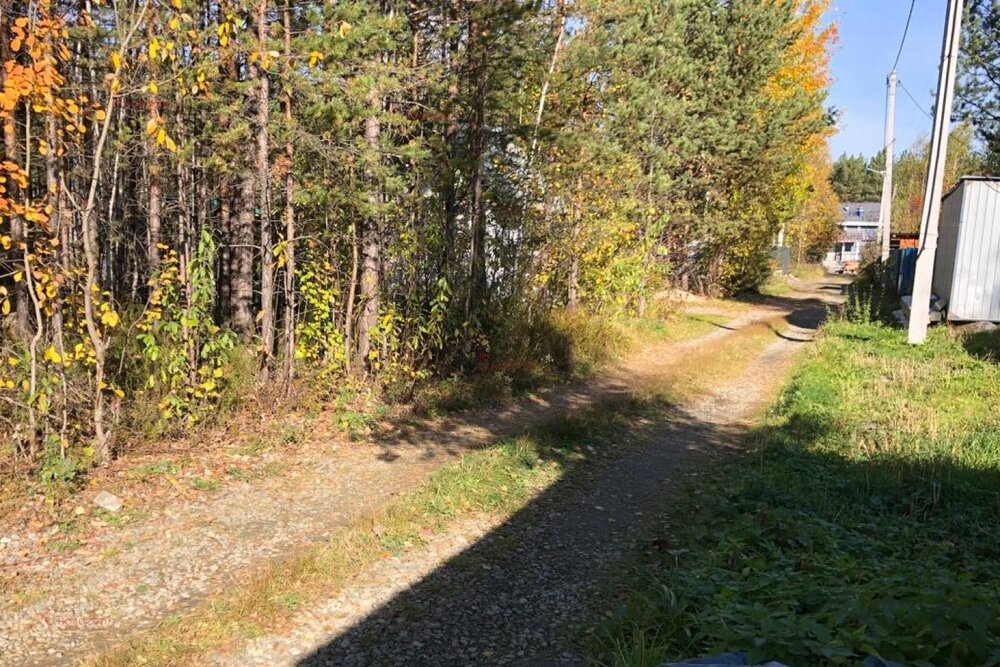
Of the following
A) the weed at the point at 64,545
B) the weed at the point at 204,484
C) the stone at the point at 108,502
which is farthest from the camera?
the weed at the point at 204,484

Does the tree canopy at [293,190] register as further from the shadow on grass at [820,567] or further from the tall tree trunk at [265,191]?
the shadow on grass at [820,567]

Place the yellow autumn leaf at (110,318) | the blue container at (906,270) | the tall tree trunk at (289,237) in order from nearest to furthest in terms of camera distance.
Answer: the yellow autumn leaf at (110,318) < the tall tree trunk at (289,237) < the blue container at (906,270)

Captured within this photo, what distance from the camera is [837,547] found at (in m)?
4.52

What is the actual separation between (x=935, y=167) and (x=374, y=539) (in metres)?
13.8

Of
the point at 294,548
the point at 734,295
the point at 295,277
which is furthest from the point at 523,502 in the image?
the point at 734,295

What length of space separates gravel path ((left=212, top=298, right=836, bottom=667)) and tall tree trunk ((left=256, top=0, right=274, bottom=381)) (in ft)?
11.9

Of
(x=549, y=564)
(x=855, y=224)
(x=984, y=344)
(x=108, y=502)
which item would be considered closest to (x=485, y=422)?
(x=549, y=564)

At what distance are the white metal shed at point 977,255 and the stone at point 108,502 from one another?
16141mm

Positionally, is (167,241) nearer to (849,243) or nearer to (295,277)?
(295,277)

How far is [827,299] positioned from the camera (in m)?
30.1

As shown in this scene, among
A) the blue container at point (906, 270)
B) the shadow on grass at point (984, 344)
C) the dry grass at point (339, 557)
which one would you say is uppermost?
the blue container at point (906, 270)

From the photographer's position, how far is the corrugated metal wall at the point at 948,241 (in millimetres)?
15458

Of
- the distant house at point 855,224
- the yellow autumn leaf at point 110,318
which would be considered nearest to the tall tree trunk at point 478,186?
the yellow autumn leaf at point 110,318

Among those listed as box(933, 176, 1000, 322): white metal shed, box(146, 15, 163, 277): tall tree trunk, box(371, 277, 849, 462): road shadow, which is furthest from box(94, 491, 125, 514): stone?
box(933, 176, 1000, 322): white metal shed
